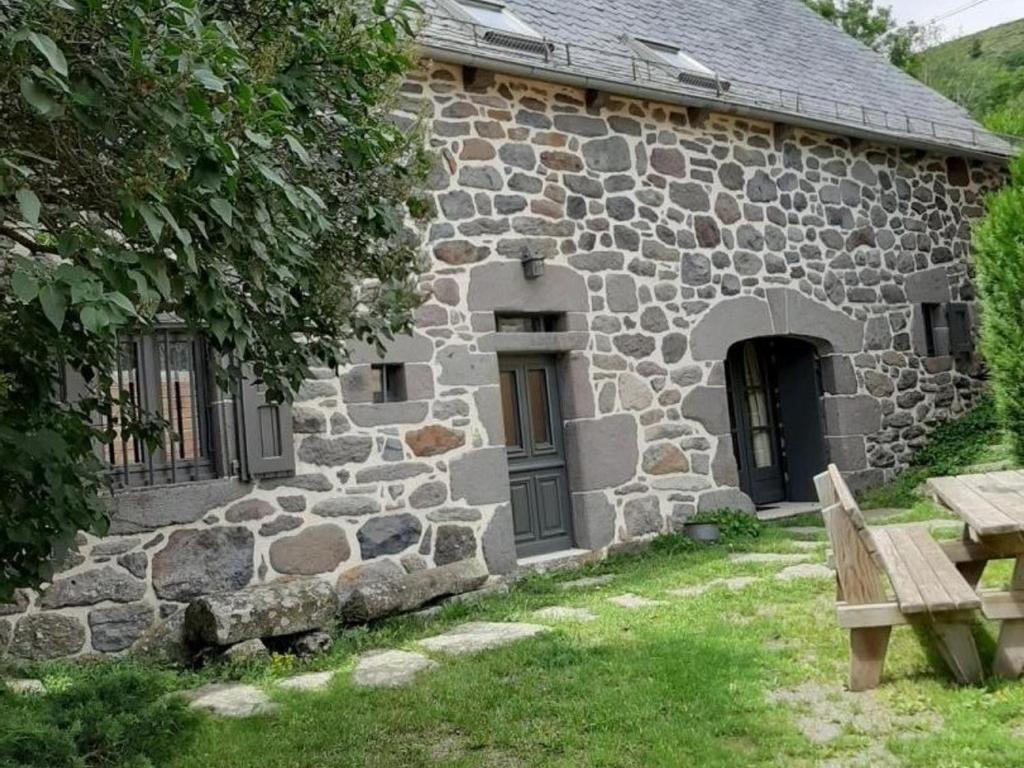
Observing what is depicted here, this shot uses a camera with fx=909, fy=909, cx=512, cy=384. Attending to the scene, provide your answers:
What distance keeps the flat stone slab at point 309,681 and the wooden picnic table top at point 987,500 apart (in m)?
2.83

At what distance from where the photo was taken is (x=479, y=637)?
4.79m

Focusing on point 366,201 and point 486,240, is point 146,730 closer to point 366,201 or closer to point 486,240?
point 366,201

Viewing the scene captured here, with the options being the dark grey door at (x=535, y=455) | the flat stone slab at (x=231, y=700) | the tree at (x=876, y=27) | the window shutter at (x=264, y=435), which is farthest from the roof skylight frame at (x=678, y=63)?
the tree at (x=876, y=27)

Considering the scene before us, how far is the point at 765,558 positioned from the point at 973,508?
274 cm

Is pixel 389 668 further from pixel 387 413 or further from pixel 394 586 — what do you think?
pixel 387 413

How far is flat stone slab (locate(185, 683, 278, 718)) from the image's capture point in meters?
3.86

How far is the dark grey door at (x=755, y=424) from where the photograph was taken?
8.85m

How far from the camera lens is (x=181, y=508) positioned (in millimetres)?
5105

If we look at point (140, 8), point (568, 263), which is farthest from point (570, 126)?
point (140, 8)

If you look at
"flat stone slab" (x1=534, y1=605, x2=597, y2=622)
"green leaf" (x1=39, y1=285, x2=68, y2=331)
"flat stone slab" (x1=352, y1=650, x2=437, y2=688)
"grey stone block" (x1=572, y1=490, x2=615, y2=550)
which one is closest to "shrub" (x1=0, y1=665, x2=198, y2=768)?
"flat stone slab" (x1=352, y1=650, x2=437, y2=688)

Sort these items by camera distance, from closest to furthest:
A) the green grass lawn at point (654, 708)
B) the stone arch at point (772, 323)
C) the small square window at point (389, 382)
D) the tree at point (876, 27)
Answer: the green grass lawn at point (654, 708), the small square window at point (389, 382), the stone arch at point (772, 323), the tree at point (876, 27)

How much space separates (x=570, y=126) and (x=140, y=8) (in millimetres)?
5377

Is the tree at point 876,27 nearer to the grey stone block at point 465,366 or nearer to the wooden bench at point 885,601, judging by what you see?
the grey stone block at point 465,366

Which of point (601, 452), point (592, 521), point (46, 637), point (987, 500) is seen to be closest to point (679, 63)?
point (601, 452)
